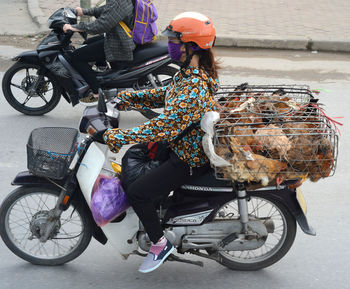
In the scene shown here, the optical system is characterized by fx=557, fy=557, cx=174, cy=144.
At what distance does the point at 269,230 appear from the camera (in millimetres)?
3547

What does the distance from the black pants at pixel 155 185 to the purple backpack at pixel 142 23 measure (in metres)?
2.96

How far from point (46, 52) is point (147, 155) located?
3117 mm

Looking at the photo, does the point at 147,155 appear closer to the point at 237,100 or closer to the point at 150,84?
the point at 237,100

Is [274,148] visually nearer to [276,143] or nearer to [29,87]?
[276,143]

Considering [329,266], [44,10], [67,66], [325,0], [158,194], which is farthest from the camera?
[325,0]

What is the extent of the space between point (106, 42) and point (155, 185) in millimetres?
3084

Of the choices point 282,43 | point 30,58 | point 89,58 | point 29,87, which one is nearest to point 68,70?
point 89,58

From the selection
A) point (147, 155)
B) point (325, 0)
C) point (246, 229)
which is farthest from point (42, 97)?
point (325, 0)

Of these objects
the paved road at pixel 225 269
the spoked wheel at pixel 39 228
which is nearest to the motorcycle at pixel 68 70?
the paved road at pixel 225 269

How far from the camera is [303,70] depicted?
8.16m

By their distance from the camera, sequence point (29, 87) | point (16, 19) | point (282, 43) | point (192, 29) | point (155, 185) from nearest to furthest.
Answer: point (192, 29), point (155, 185), point (29, 87), point (282, 43), point (16, 19)

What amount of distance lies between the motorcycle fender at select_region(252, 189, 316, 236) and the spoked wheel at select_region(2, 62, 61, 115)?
3635mm

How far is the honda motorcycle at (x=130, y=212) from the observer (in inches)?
129

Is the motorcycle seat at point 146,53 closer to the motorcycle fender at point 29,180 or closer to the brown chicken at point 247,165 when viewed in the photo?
the motorcycle fender at point 29,180
